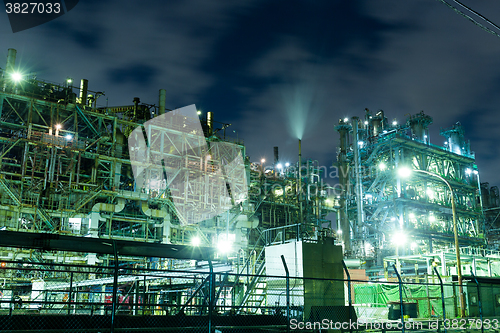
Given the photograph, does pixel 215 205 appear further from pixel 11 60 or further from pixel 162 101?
pixel 11 60

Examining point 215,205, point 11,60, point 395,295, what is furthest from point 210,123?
point 395,295

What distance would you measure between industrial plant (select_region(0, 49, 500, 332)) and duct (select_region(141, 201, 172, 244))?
11 centimetres

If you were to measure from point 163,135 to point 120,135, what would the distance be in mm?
4856

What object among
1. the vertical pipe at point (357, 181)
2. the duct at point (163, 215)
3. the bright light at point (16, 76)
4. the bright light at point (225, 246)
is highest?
the bright light at point (16, 76)

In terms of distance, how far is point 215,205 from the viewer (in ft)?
177

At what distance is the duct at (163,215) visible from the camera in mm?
47094

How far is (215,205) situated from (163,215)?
7899mm

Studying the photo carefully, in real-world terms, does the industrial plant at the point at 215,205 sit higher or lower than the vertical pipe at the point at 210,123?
lower

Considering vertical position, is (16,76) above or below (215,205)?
above

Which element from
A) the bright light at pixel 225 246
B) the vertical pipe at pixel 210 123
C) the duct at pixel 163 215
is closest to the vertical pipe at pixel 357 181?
the bright light at pixel 225 246

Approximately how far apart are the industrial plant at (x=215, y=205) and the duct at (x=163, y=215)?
11 cm

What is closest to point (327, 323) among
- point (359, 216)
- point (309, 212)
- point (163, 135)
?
point (163, 135)

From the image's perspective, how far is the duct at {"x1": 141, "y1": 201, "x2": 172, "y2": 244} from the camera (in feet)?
155

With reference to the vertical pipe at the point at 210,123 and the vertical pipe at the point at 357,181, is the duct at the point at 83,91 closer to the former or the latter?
the vertical pipe at the point at 210,123
